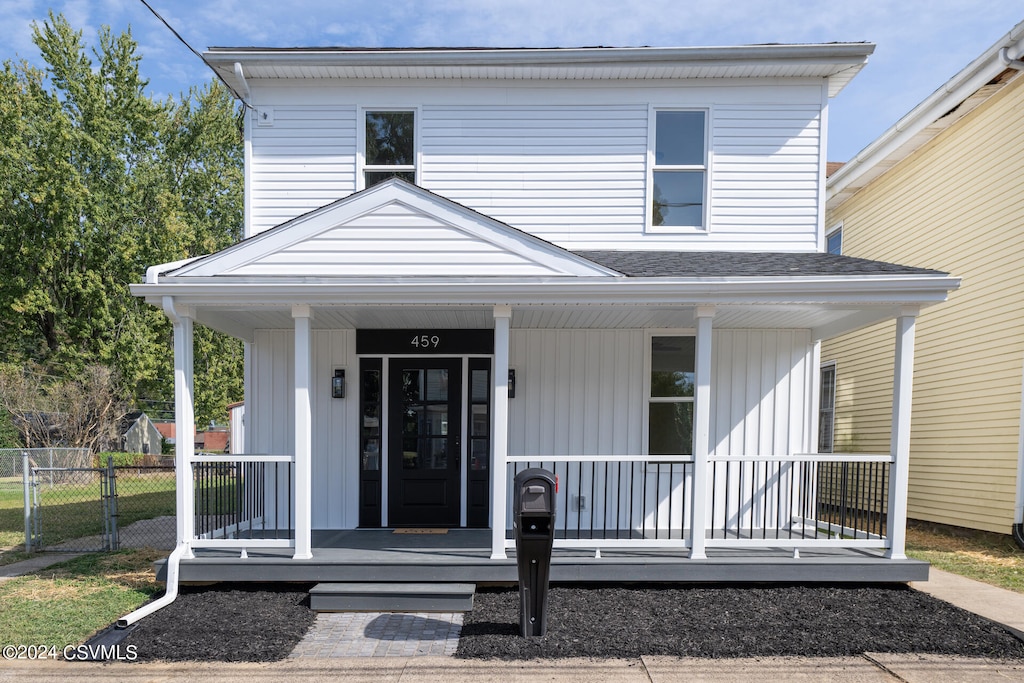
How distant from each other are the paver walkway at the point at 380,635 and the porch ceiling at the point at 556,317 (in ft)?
8.73

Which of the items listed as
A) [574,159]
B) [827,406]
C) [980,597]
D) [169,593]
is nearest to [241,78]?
[574,159]

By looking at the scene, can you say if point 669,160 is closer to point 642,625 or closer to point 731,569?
point 731,569

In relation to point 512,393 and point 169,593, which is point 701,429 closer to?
point 512,393

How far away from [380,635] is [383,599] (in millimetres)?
478

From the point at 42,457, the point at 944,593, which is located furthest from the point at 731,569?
the point at 42,457

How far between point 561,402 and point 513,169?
9.36ft

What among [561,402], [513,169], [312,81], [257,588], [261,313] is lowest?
[257,588]

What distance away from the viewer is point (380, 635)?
4766mm

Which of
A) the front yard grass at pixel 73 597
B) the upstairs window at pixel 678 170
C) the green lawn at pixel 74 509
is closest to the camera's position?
the front yard grass at pixel 73 597

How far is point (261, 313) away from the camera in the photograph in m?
6.14

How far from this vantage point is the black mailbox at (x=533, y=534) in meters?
4.48

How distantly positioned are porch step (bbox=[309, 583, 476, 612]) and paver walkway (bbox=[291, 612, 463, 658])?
0.16 feet

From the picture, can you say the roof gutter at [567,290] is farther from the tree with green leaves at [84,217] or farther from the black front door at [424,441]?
the tree with green leaves at [84,217]

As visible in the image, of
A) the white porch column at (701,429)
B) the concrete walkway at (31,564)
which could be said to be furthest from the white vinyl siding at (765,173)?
the concrete walkway at (31,564)
